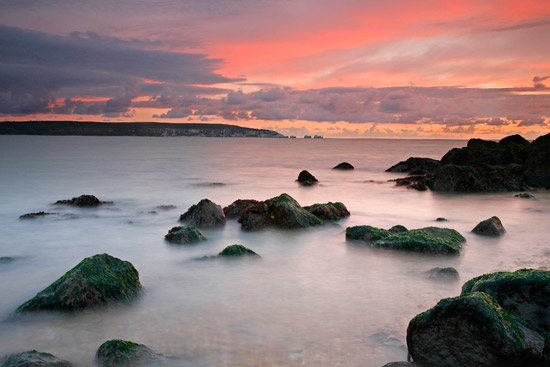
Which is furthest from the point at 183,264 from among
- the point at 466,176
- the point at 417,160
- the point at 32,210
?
the point at 417,160

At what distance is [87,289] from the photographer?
562 cm

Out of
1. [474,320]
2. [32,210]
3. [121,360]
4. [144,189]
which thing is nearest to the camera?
[474,320]

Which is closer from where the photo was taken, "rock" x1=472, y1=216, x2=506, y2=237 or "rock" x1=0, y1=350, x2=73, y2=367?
"rock" x1=0, y1=350, x2=73, y2=367

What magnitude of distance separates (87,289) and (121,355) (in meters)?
1.68

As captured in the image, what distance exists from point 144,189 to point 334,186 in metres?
9.44

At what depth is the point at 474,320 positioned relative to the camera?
12.9 ft

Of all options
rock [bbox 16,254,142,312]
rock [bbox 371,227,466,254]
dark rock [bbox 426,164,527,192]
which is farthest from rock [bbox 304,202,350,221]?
dark rock [bbox 426,164,527,192]

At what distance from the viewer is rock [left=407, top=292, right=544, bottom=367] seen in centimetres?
387

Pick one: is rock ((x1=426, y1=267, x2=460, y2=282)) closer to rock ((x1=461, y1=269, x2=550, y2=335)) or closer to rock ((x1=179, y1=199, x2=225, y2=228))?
rock ((x1=461, y1=269, x2=550, y2=335))

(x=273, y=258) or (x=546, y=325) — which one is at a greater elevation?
(x=546, y=325)

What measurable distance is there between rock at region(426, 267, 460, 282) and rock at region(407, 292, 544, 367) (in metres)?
2.71

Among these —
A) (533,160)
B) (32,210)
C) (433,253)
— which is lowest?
(32,210)

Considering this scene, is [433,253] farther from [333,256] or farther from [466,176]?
[466,176]

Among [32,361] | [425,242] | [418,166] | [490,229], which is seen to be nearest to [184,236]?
[425,242]
